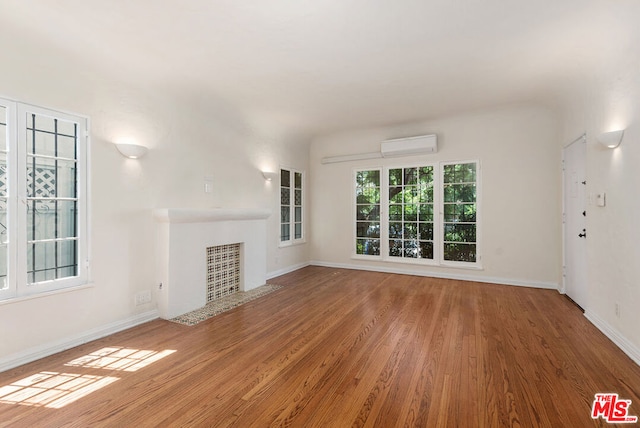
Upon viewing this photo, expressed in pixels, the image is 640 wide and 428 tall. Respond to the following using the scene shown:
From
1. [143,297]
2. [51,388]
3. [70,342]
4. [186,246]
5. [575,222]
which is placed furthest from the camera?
[575,222]

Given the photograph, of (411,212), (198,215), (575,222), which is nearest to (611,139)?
(575,222)

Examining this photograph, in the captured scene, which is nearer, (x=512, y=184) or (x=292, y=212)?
(x=512, y=184)

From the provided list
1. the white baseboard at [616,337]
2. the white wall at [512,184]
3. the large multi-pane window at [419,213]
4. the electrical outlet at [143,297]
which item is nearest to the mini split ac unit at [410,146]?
the white wall at [512,184]

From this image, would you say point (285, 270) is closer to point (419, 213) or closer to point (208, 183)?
point (208, 183)

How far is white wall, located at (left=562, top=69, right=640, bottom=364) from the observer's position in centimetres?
242

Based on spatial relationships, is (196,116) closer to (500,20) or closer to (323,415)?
(500,20)

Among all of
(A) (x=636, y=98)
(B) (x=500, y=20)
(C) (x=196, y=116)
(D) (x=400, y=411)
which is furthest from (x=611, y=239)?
(C) (x=196, y=116)

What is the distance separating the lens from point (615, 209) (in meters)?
2.73

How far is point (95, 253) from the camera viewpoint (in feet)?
9.48

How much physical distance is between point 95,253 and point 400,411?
9.97 feet

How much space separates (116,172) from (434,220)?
476 centimetres

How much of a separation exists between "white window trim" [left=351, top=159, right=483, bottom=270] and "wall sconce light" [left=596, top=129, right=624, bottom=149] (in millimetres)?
2159

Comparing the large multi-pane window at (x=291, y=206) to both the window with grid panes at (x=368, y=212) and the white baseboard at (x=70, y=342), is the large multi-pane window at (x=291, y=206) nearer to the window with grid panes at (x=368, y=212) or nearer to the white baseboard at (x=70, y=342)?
the window with grid panes at (x=368, y=212)

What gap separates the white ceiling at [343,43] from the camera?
2.17 m
